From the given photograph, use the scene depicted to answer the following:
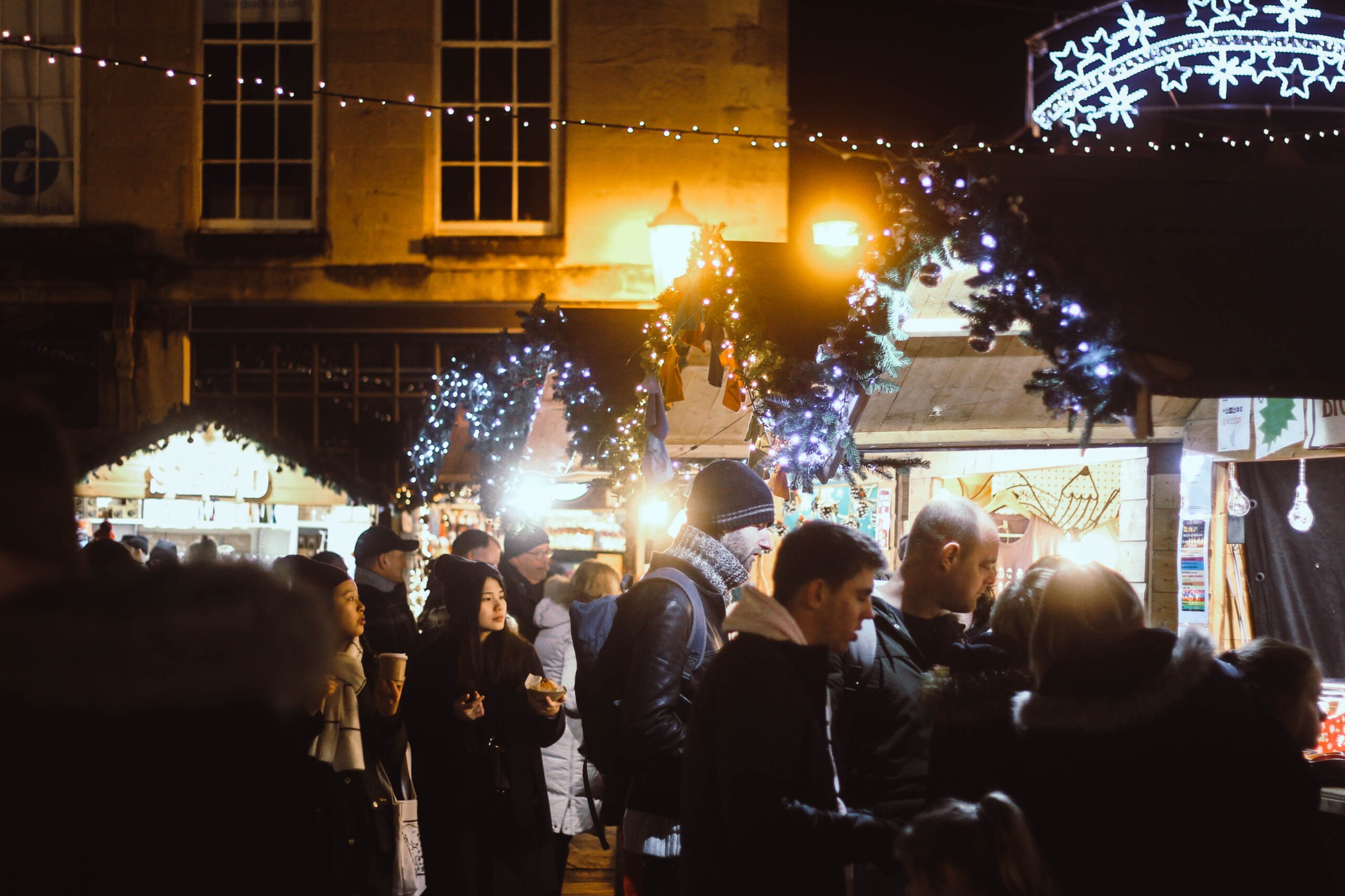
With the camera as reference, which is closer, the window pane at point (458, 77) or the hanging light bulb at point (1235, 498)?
the hanging light bulb at point (1235, 498)

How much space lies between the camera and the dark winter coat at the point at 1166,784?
261 centimetres

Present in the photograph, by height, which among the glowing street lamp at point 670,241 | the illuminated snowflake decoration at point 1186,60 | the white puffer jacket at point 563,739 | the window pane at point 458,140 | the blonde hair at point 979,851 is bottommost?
the white puffer jacket at point 563,739

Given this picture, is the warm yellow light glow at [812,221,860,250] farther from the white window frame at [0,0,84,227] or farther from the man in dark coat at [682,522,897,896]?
the white window frame at [0,0,84,227]

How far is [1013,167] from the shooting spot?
412 centimetres

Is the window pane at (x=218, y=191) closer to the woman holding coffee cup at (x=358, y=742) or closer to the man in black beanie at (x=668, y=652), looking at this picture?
the woman holding coffee cup at (x=358, y=742)

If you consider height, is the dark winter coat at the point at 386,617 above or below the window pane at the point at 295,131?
below

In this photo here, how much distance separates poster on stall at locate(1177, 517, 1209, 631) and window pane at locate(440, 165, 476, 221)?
978 centimetres

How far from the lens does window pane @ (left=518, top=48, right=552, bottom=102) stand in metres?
14.3

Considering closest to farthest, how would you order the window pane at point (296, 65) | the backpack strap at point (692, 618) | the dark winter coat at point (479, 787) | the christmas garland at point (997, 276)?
the christmas garland at point (997, 276)
the backpack strap at point (692, 618)
the dark winter coat at point (479, 787)
the window pane at point (296, 65)

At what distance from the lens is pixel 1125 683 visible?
9.00 feet

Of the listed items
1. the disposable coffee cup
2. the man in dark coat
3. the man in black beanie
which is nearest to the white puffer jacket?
the disposable coffee cup

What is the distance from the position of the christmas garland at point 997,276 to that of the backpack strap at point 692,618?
130cm

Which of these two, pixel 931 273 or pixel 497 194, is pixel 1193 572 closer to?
pixel 931 273

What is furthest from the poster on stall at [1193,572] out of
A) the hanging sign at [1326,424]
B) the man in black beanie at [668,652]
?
the man in black beanie at [668,652]
